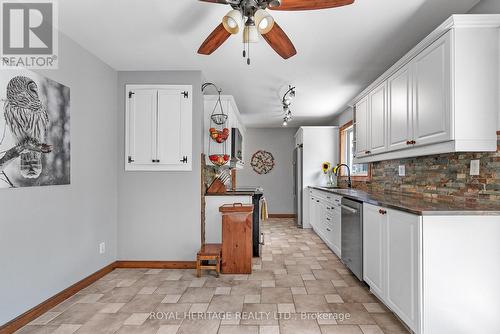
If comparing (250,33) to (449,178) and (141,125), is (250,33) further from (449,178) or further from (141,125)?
(141,125)

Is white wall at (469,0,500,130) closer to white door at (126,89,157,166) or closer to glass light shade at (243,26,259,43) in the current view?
glass light shade at (243,26,259,43)

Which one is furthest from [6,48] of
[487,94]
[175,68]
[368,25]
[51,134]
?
[487,94]

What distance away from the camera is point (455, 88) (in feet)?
6.63

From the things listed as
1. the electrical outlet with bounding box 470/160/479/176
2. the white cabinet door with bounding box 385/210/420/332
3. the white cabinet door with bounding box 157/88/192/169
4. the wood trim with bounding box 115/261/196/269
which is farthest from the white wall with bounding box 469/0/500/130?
the wood trim with bounding box 115/261/196/269

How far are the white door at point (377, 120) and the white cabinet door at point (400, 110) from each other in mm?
119

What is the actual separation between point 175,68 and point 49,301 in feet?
8.93

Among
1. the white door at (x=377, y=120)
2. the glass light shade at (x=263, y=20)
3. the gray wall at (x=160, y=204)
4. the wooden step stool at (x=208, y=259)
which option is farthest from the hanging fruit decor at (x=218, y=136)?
the glass light shade at (x=263, y=20)

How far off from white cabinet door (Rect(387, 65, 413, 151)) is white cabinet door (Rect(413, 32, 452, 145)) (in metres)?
0.11

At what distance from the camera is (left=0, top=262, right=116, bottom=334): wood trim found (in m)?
2.16

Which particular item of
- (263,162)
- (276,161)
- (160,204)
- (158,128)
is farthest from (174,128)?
(276,161)

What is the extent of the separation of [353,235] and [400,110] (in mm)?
1341

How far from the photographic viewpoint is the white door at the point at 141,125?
3.65 m

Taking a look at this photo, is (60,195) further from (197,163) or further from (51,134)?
(197,163)

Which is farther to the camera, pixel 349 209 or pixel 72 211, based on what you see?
pixel 349 209
